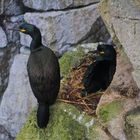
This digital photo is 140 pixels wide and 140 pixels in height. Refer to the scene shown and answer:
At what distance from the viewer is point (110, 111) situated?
2.42 meters

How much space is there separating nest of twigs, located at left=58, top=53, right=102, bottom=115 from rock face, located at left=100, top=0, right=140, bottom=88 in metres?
0.41

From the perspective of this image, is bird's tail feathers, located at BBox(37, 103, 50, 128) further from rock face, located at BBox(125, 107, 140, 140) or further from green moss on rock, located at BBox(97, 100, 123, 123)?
rock face, located at BBox(125, 107, 140, 140)

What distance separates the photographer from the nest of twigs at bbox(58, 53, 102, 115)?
104 inches

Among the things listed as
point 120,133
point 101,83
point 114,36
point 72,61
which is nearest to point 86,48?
point 72,61

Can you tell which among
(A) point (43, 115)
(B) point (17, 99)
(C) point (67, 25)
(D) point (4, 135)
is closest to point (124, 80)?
(A) point (43, 115)

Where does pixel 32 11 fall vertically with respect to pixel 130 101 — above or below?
below

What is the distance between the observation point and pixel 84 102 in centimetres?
265

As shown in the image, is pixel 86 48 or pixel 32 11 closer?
pixel 86 48

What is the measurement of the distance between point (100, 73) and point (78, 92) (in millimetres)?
145

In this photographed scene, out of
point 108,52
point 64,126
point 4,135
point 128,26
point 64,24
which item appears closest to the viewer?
point 128,26

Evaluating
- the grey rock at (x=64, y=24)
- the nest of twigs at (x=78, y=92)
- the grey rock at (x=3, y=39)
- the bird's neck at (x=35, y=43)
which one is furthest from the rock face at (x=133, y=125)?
the grey rock at (x=3, y=39)

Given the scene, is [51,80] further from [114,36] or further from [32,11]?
[32,11]

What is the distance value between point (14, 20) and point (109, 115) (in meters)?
1.69

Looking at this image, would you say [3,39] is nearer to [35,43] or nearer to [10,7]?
[10,7]
